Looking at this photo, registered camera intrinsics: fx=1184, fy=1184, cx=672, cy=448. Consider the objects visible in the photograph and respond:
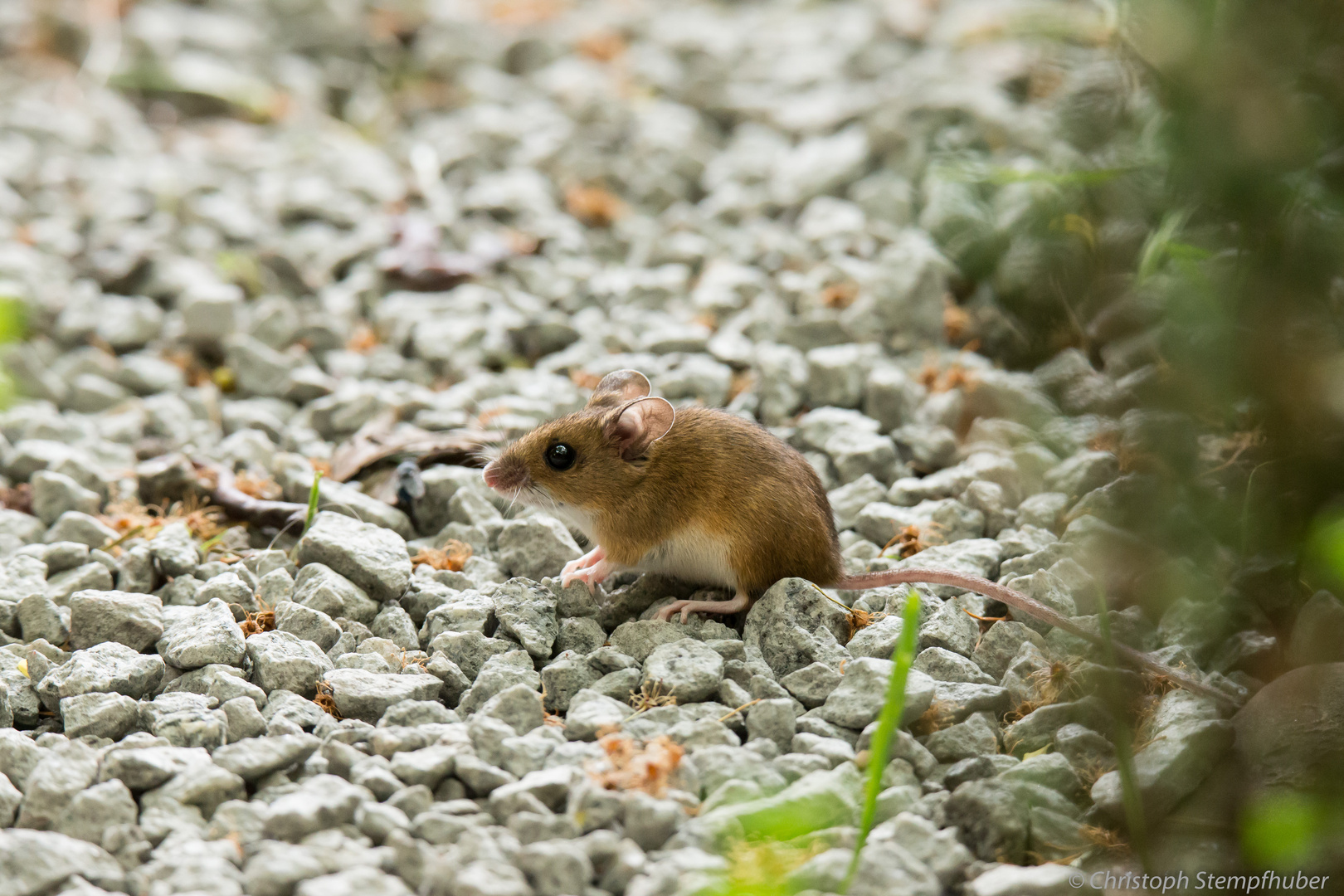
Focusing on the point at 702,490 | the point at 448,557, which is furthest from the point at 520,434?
the point at 702,490

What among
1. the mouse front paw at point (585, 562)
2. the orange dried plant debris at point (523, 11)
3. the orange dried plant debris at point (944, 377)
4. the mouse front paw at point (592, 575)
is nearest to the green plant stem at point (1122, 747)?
the mouse front paw at point (592, 575)

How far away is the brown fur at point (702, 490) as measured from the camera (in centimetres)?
321

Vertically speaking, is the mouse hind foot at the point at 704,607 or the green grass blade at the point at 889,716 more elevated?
the green grass blade at the point at 889,716

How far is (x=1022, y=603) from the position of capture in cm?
297

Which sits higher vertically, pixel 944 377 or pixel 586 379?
pixel 586 379

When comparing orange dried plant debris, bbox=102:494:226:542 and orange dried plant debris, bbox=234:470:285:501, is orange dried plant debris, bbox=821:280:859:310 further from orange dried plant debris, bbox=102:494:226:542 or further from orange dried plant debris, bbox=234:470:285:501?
orange dried plant debris, bbox=102:494:226:542

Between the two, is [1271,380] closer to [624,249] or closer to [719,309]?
[719,309]

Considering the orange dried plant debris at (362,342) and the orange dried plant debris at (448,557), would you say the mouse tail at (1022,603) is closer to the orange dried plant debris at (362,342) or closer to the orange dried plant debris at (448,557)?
the orange dried plant debris at (448,557)

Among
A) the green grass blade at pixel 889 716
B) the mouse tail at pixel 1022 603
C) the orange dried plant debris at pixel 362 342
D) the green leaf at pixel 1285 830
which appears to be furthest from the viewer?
the orange dried plant debris at pixel 362 342

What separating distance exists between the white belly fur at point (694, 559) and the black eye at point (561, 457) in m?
0.38

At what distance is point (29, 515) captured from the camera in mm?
3768

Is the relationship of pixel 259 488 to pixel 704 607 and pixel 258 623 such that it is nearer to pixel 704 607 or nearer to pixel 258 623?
pixel 258 623

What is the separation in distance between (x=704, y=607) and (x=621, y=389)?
0.86 m

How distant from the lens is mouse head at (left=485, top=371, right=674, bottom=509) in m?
3.46
